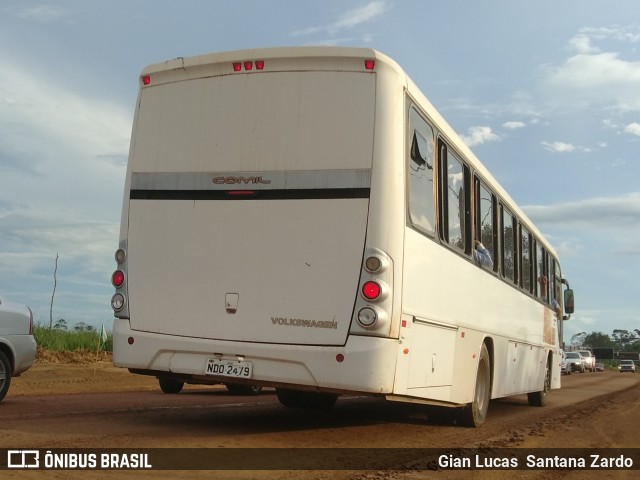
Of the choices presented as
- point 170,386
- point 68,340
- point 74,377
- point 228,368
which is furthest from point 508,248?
point 68,340

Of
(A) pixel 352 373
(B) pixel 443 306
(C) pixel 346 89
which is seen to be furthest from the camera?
(B) pixel 443 306

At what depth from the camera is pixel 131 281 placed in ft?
29.9

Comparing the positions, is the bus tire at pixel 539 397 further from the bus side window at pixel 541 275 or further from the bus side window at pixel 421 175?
the bus side window at pixel 421 175

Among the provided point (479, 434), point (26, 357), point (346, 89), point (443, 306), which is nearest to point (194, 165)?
point (346, 89)

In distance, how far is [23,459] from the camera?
6.85 meters

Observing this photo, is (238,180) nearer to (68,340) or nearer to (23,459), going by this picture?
(23,459)

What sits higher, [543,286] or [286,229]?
[543,286]

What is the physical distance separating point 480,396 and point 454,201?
2995mm

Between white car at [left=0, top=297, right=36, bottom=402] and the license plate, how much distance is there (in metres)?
3.97

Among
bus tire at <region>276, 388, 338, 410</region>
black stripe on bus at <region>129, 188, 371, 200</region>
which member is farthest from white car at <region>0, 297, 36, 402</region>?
bus tire at <region>276, 388, 338, 410</region>

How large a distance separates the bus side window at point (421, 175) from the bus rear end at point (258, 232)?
0.68 m

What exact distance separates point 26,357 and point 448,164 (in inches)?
242

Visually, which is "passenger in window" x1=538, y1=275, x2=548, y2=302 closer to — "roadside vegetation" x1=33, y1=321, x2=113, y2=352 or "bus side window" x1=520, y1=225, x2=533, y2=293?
"bus side window" x1=520, y1=225, x2=533, y2=293

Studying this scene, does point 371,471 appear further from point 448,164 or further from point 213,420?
point 448,164
